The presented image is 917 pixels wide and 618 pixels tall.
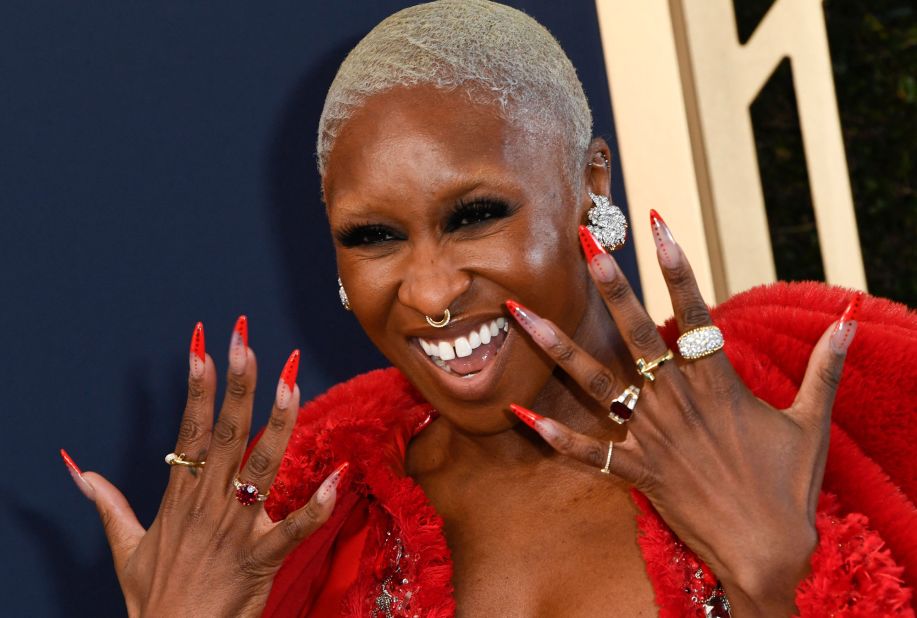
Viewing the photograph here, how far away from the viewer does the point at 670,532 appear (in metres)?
1.17

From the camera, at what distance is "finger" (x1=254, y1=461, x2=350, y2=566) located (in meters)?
1.13

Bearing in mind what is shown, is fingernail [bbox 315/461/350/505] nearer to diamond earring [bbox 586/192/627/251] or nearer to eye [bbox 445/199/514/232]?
eye [bbox 445/199/514/232]

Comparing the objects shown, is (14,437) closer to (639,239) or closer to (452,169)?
(452,169)

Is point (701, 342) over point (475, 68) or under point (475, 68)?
under

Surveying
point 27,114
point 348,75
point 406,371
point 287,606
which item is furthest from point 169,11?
point 287,606

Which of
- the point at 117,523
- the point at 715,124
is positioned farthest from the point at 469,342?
the point at 715,124

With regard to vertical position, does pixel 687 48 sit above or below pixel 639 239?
above

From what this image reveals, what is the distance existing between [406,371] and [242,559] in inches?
10.8

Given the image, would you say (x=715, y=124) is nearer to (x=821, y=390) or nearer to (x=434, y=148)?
(x=434, y=148)

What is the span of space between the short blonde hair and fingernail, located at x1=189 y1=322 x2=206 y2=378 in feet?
0.87

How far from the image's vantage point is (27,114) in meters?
1.73

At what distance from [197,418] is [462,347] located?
0.28m

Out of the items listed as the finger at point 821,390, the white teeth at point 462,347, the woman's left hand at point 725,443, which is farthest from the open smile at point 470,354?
the finger at point 821,390

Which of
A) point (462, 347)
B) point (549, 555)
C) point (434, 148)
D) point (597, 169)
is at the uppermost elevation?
point (434, 148)
